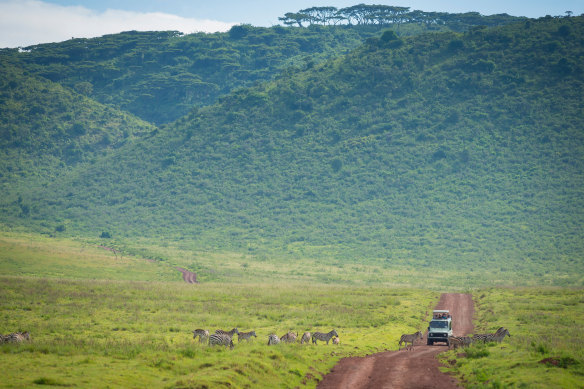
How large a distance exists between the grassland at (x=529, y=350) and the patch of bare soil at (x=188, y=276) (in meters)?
39.7

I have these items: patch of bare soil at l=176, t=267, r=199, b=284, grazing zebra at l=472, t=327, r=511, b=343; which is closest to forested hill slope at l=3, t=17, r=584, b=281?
patch of bare soil at l=176, t=267, r=199, b=284

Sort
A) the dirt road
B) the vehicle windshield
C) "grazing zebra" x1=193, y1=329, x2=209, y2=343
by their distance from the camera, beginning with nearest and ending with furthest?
the dirt road → "grazing zebra" x1=193, y1=329, x2=209, y2=343 → the vehicle windshield

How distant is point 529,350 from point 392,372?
7175mm

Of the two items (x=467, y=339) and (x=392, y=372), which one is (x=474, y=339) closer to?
(x=467, y=339)

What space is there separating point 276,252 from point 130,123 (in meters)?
99.8

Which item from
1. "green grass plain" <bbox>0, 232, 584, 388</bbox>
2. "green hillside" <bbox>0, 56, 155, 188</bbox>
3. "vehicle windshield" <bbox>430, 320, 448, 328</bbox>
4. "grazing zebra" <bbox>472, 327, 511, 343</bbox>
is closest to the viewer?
"green grass plain" <bbox>0, 232, 584, 388</bbox>

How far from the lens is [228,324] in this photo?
40.8 m

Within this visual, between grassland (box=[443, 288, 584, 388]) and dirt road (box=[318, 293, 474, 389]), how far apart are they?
1.11 meters

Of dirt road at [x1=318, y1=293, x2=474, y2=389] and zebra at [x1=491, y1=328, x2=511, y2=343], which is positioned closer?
dirt road at [x1=318, y1=293, x2=474, y2=389]

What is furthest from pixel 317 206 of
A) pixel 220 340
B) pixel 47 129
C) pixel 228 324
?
pixel 220 340

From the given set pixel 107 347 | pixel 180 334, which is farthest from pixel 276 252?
pixel 107 347

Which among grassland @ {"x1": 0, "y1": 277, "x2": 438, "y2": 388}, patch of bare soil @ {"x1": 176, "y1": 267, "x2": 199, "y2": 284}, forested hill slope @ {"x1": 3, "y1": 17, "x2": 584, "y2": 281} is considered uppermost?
forested hill slope @ {"x1": 3, "y1": 17, "x2": 584, "y2": 281}

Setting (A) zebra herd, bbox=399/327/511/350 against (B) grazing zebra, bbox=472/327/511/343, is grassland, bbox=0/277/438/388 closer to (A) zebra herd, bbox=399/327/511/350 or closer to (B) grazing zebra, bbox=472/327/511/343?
(A) zebra herd, bbox=399/327/511/350

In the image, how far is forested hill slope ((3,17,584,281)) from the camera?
11562 centimetres
